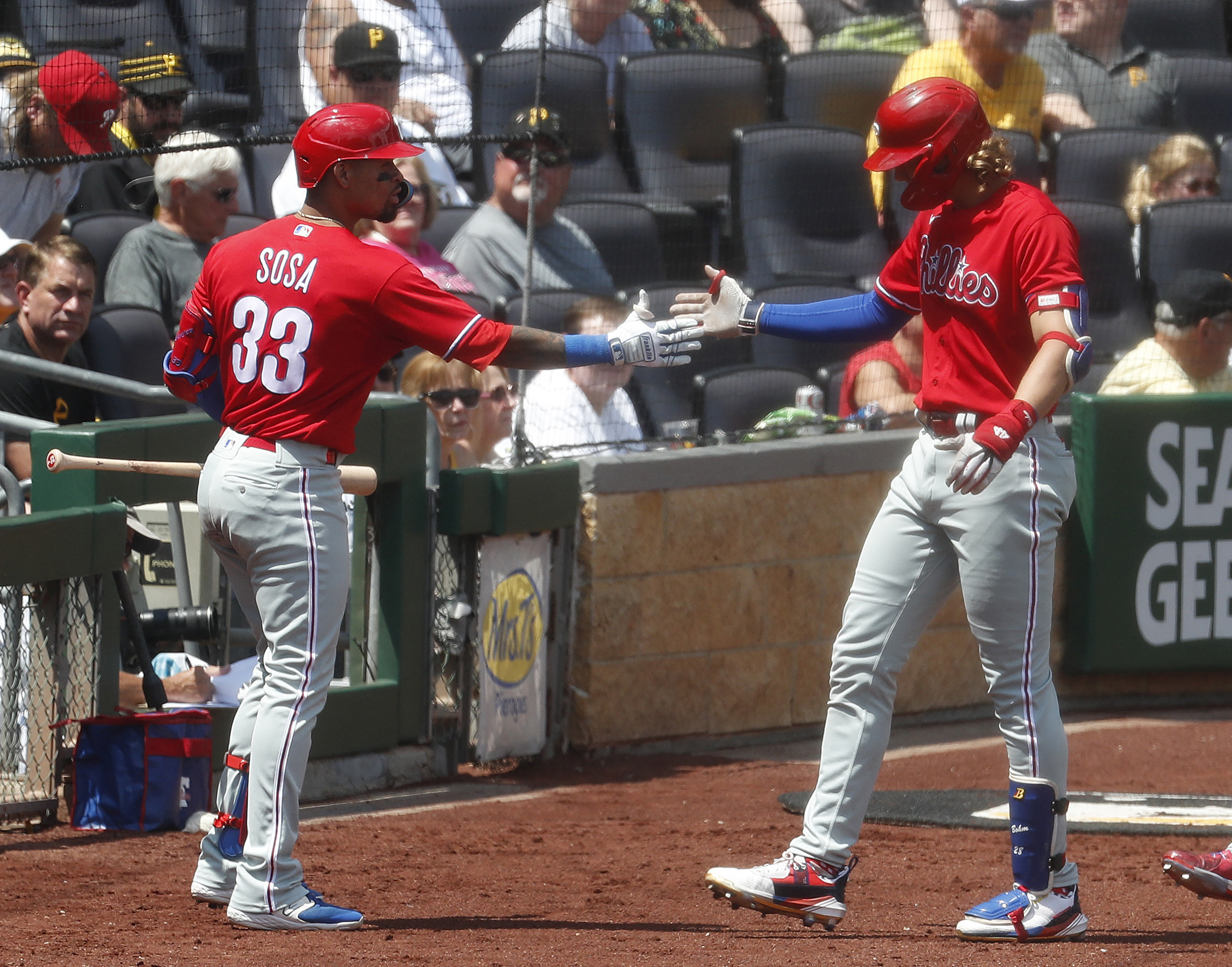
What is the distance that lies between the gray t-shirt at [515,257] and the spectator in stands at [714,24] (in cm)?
233

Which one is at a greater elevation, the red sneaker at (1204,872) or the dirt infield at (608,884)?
the red sneaker at (1204,872)

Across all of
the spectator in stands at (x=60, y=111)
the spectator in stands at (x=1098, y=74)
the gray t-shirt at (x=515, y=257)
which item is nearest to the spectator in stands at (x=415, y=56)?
the gray t-shirt at (x=515, y=257)

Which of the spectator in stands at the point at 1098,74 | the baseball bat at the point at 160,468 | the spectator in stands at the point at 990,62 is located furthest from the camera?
the spectator in stands at the point at 1098,74

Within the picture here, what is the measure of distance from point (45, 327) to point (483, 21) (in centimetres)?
321

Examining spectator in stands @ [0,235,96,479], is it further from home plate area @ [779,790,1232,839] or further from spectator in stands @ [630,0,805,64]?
spectator in stands @ [630,0,805,64]

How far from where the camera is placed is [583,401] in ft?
21.1

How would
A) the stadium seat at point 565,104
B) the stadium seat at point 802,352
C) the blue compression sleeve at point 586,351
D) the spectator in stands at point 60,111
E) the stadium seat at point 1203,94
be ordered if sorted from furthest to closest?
the stadium seat at point 1203,94 < the stadium seat at point 565,104 < the stadium seat at point 802,352 < the spectator in stands at point 60,111 < the blue compression sleeve at point 586,351

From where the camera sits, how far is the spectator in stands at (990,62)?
26.7 ft

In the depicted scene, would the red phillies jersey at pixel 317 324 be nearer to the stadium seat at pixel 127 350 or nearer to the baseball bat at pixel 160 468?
the baseball bat at pixel 160 468

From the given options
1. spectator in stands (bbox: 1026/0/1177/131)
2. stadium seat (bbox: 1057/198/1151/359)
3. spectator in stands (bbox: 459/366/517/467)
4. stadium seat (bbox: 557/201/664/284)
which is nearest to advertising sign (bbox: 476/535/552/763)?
spectator in stands (bbox: 459/366/517/467)

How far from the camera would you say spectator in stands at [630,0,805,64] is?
923 cm

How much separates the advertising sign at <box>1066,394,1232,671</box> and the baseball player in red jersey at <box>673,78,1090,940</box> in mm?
3318

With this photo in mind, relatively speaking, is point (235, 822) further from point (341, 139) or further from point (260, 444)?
point (341, 139)

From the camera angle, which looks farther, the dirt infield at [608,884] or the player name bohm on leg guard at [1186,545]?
the player name bohm on leg guard at [1186,545]
